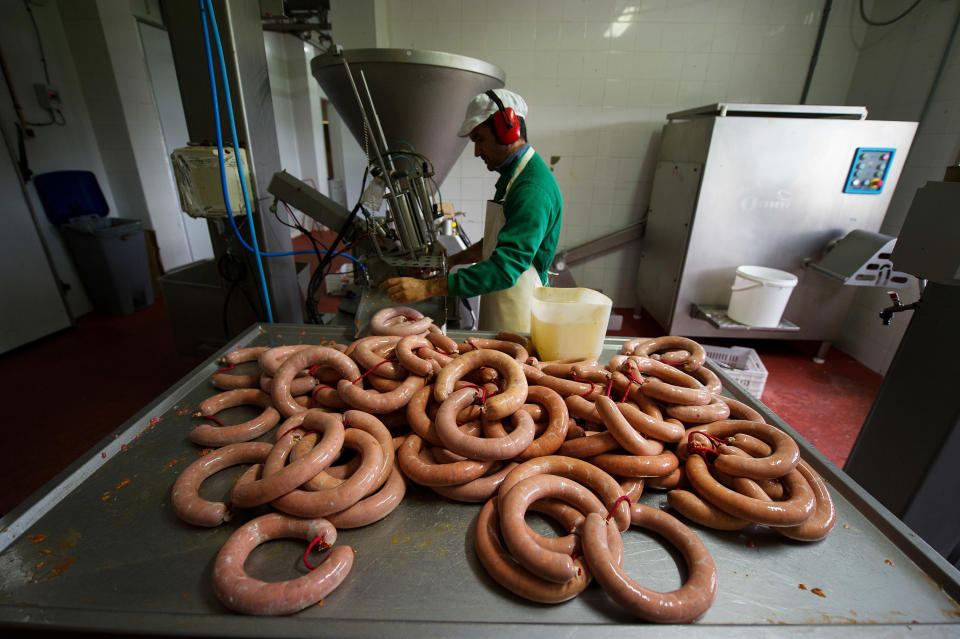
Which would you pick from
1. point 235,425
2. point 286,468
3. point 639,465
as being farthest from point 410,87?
point 639,465

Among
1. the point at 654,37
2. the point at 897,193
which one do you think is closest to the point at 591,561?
the point at 897,193

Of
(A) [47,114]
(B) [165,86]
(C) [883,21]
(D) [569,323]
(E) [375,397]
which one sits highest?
(C) [883,21]

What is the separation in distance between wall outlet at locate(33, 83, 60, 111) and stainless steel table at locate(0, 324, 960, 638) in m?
4.07

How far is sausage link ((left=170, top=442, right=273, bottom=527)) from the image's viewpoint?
91 centimetres

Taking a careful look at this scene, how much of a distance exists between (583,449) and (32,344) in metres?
4.49

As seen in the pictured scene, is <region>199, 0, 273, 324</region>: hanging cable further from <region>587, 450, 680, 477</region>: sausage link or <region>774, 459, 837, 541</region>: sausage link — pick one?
<region>774, 459, 837, 541</region>: sausage link

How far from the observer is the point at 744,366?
9.38 ft

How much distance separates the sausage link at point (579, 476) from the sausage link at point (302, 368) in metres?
0.56

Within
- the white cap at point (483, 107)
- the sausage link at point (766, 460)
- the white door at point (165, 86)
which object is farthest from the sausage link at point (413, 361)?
the white door at point (165, 86)

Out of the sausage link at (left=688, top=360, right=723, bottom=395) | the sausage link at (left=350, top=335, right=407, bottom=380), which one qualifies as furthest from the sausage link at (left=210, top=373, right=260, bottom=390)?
the sausage link at (left=688, top=360, right=723, bottom=395)

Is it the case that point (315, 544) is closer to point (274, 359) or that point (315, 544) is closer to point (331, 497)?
point (331, 497)

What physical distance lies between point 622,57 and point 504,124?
8.78 ft

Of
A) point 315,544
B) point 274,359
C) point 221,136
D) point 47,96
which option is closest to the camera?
point 315,544

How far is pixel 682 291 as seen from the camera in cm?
331
